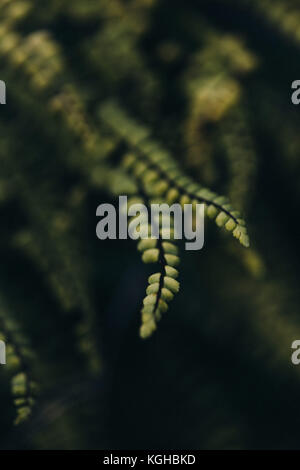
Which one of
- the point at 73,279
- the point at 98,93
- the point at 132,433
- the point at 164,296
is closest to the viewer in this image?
the point at 164,296

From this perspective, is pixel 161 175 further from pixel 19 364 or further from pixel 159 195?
pixel 19 364

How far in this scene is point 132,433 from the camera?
1.25 metres

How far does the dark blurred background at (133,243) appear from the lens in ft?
3.05

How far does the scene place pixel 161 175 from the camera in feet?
2.65

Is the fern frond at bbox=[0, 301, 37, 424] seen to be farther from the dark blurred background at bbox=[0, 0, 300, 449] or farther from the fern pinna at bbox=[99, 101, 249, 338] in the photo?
the fern pinna at bbox=[99, 101, 249, 338]

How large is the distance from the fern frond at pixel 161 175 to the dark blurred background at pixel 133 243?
0.16 feet

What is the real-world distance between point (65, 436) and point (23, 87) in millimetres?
864

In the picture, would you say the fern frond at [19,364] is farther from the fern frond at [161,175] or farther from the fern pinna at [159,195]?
A: the fern frond at [161,175]

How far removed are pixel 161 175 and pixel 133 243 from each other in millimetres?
532

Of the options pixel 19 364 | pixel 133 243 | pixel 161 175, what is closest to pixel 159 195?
pixel 161 175

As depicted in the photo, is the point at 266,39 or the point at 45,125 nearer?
the point at 45,125
